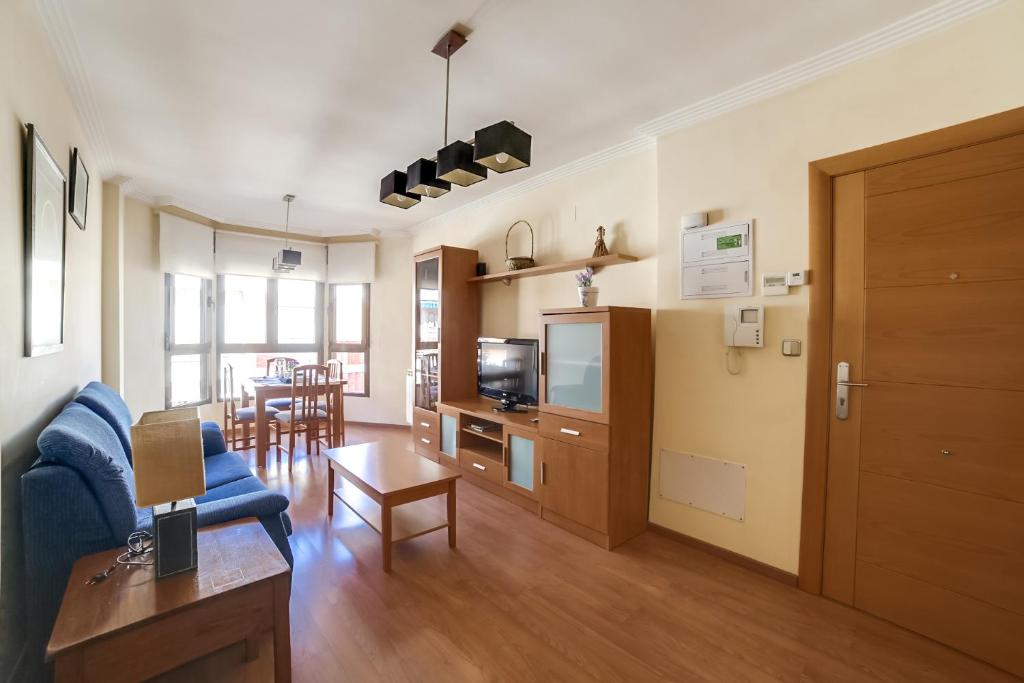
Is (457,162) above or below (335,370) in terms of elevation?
above

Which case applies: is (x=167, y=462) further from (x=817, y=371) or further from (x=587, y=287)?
(x=817, y=371)

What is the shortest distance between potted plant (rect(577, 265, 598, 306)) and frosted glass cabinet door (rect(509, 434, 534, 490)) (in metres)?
1.14

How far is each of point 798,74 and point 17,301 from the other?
3.56m

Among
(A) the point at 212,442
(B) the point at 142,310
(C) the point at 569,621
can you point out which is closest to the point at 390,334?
(B) the point at 142,310

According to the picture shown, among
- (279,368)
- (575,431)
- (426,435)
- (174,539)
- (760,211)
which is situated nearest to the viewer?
(174,539)

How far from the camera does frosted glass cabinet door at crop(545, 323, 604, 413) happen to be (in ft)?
8.98

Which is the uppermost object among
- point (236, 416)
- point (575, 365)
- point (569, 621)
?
point (575, 365)

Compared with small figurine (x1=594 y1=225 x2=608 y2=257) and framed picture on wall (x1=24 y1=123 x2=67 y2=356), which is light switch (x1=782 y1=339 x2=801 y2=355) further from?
framed picture on wall (x1=24 y1=123 x2=67 y2=356)

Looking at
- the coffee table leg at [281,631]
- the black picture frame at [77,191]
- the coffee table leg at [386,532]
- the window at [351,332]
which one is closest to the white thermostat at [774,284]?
the coffee table leg at [386,532]

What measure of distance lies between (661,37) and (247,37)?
1963 millimetres

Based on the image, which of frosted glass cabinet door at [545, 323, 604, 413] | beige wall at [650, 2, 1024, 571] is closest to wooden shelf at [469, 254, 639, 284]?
beige wall at [650, 2, 1024, 571]

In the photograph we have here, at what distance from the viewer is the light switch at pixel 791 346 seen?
88.5 inches

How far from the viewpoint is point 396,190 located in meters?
2.68

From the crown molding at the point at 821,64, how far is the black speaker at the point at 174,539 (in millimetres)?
3156
